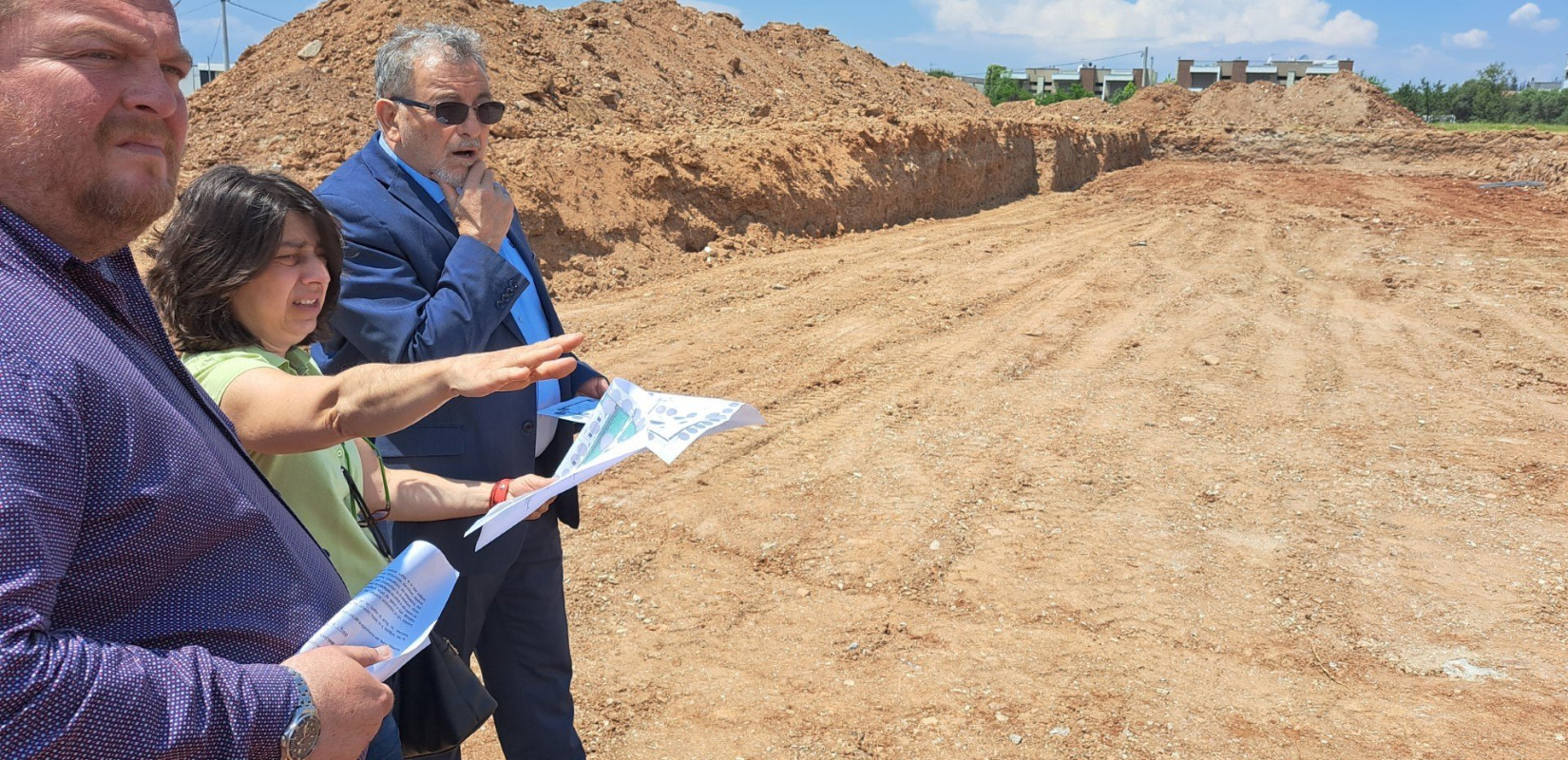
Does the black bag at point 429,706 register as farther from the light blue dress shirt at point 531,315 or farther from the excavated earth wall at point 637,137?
the excavated earth wall at point 637,137

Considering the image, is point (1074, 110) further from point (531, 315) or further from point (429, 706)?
point (429, 706)

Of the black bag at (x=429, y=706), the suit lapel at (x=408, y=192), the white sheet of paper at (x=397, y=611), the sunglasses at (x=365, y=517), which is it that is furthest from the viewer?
the suit lapel at (x=408, y=192)

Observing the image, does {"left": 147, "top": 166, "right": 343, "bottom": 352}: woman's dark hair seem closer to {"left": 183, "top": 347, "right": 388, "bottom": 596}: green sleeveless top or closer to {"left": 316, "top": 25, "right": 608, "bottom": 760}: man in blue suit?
{"left": 183, "top": 347, "right": 388, "bottom": 596}: green sleeveless top

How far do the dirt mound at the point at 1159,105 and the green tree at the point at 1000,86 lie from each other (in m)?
28.0

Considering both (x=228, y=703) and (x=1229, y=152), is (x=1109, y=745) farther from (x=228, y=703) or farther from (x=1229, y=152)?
(x=1229, y=152)

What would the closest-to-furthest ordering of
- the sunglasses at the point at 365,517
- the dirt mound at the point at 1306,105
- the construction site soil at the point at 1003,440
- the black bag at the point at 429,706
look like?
the black bag at the point at 429,706
the sunglasses at the point at 365,517
the construction site soil at the point at 1003,440
the dirt mound at the point at 1306,105

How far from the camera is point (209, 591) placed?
A: 48.6 inches

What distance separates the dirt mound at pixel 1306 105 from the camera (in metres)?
30.7

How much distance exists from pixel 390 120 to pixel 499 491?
0.98m

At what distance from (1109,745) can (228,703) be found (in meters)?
3.02

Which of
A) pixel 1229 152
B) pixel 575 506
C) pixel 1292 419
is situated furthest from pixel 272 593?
pixel 1229 152

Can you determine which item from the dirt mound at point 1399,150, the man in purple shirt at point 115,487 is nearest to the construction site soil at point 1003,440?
the man in purple shirt at point 115,487

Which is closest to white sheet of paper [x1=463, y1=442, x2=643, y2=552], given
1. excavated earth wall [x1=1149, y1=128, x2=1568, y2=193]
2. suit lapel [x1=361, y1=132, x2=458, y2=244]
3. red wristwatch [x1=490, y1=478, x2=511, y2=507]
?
red wristwatch [x1=490, y1=478, x2=511, y2=507]

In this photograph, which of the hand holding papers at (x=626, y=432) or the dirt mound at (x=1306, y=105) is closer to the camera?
the hand holding papers at (x=626, y=432)
